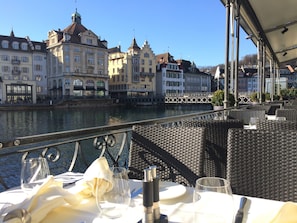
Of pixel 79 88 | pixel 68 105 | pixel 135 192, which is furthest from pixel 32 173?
pixel 79 88

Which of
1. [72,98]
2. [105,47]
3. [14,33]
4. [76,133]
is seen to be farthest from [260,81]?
[14,33]

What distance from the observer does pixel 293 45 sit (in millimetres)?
13688

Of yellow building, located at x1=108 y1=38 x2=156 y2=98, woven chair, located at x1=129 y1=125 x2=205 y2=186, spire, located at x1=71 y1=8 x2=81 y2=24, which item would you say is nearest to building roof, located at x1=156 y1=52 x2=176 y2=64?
yellow building, located at x1=108 y1=38 x2=156 y2=98

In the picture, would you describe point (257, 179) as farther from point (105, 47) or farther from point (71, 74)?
point (105, 47)

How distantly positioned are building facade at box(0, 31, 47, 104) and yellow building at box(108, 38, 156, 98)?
13.6 metres

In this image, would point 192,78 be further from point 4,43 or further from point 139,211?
point 139,211

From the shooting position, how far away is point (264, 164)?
54.7 inches

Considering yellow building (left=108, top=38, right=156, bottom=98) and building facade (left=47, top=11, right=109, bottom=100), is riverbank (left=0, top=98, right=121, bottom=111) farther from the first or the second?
yellow building (left=108, top=38, right=156, bottom=98)

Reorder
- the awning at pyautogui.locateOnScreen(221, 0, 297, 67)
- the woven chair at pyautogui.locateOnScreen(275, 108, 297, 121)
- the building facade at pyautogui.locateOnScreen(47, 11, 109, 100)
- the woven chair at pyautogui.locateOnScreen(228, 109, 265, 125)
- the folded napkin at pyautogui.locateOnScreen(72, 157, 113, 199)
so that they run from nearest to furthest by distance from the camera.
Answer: the folded napkin at pyautogui.locateOnScreen(72, 157, 113, 199), the woven chair at pyautogui.locateOnScreen(275, 108, 297, 121), the woven chair at pyautogui.locateOnScreen(228, 109, 265, 125), the awning at pyautogui.locateOnScreen(221, 0, 297, 67), the building facade at pyautogui.locateOnScreen(47, 11, 109, 100)

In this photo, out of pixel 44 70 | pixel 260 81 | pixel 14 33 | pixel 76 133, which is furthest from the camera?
pixel 14 33

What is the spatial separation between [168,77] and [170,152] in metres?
55.9

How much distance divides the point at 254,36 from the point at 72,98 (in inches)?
1513

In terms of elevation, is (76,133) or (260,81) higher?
(260,81)

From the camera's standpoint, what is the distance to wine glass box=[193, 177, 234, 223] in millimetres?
761
